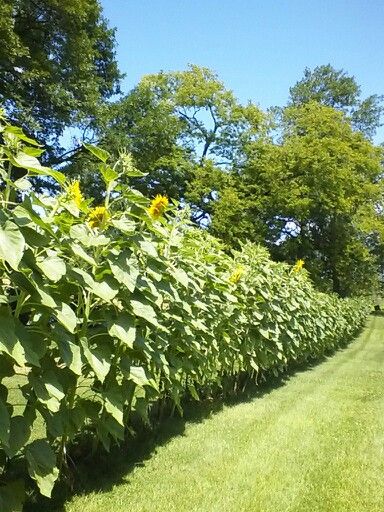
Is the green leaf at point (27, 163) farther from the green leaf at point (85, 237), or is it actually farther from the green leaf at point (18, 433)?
the green leaf at point (18, 433)

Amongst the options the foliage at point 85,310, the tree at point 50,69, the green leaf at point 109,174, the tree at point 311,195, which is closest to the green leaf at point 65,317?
the foliage at point 85,310

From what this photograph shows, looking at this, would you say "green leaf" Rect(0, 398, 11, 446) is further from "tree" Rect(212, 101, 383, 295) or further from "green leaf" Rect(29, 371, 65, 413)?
"tree" Rect(212, 101, 383, 295)

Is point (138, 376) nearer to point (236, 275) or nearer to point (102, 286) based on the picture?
point (102, 286)

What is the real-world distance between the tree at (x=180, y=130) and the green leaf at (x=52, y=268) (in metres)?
18.5

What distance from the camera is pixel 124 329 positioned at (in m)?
Result: 2.89

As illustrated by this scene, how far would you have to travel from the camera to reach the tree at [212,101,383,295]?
24422mm

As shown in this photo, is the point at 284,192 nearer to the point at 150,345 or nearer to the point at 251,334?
the point at 251,334

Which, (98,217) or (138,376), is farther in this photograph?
(138,376)

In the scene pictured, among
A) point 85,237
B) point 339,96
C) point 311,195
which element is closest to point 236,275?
point 85,237

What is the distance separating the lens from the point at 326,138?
2527 cm

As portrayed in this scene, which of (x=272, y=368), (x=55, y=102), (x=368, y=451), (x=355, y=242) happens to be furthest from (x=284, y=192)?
(x=368, y=451)

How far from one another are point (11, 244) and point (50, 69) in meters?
16.1

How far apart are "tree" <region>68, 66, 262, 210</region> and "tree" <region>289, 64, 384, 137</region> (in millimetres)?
11635

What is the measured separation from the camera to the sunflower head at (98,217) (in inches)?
117
